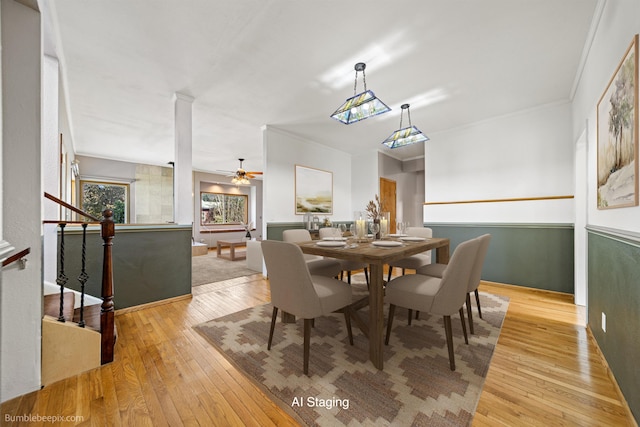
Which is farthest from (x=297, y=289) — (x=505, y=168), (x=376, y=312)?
(x=505, y=168)

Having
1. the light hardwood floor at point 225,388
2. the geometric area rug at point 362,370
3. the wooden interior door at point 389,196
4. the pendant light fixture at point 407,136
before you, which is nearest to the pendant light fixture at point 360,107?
the pendant light fixture at point 407,136

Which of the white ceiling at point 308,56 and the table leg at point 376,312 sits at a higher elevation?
the white ceiling at point 308,56

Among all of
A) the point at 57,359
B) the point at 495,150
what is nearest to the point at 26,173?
the point at 57,359

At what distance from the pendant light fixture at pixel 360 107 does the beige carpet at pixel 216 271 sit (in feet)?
10.3

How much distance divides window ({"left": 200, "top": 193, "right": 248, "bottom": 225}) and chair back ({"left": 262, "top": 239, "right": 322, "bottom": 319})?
7.12m

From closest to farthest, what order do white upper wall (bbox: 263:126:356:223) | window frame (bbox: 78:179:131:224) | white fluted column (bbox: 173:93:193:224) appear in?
white fluted column (bbox: 173:93:193:224) → white upper wall (bbox: 263:126:356:223) → window frame (bbox: 78:179:131:224)

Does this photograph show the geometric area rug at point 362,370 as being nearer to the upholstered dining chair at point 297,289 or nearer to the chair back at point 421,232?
the upholstered dining chair at point 297,289

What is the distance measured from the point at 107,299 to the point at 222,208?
22.7 ft

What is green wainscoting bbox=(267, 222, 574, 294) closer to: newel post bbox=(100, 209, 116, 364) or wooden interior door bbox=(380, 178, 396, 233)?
wooden interior door bbox=(380, 178, 396, 233)

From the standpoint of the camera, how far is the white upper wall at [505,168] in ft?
10.5

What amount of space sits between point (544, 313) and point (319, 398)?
8.59 ft

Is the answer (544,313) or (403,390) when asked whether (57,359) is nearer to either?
(403,390)

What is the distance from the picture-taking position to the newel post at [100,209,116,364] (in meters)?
1.70

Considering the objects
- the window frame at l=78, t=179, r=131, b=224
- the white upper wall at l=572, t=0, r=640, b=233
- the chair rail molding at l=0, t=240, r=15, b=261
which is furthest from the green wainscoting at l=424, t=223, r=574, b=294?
the window frame at l=78, t=179, r=131, b=224
